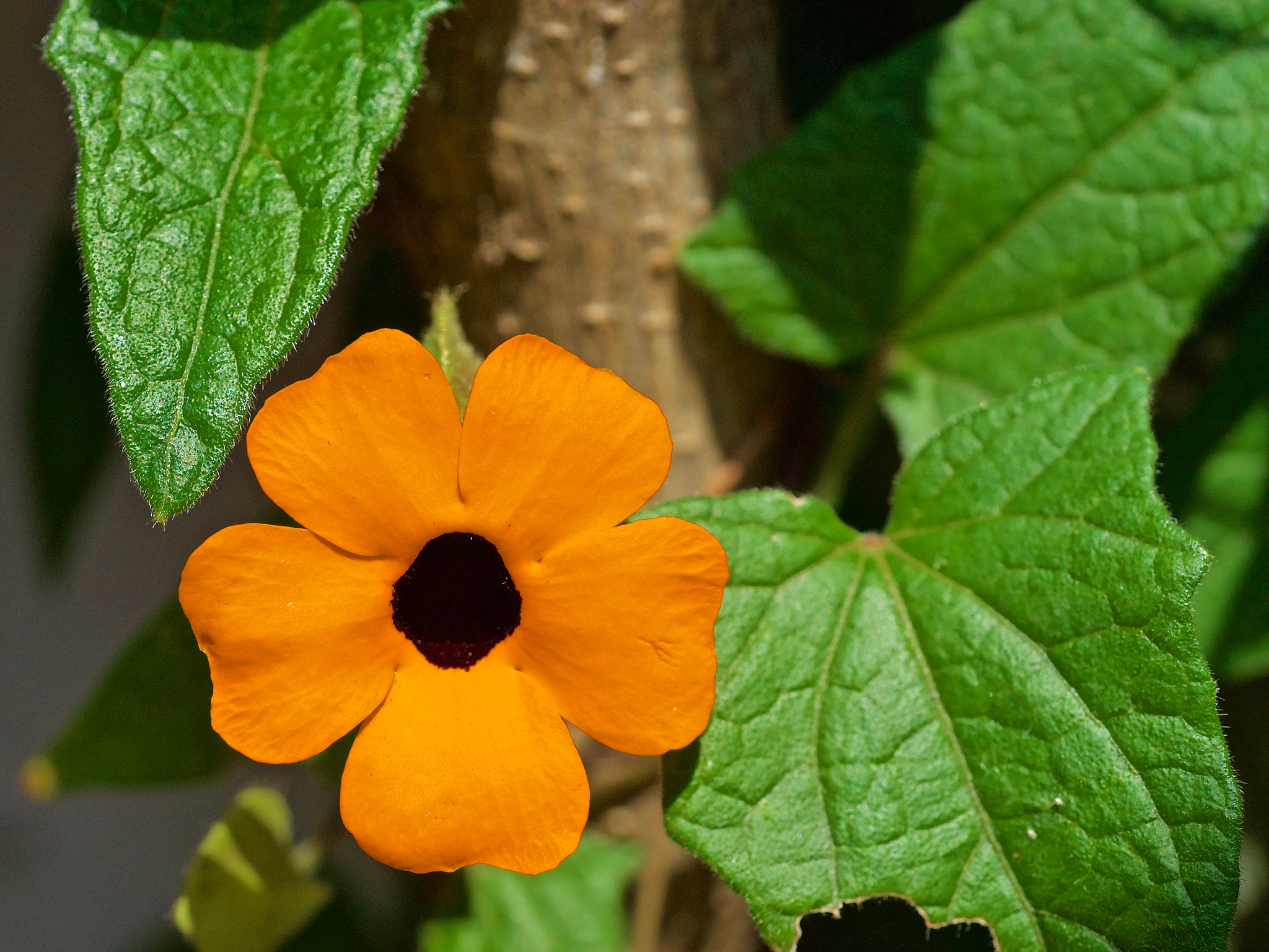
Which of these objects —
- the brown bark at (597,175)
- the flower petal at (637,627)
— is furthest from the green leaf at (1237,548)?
the flower petal at (637,627)

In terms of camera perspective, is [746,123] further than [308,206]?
Yes

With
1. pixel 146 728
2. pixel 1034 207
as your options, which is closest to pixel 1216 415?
pixel 1034 207

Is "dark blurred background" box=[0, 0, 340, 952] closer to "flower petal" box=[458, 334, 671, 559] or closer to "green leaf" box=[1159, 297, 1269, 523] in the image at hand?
"flower petal" box=[458, 334, 671, 559]

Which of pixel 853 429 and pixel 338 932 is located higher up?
pixel 853 429

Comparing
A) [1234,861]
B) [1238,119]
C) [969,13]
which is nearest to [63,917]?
[1234,861]

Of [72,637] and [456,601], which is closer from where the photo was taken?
[456,601]

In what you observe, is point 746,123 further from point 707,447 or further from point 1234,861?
point 1234,861

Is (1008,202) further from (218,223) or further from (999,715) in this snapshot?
(218,223)
